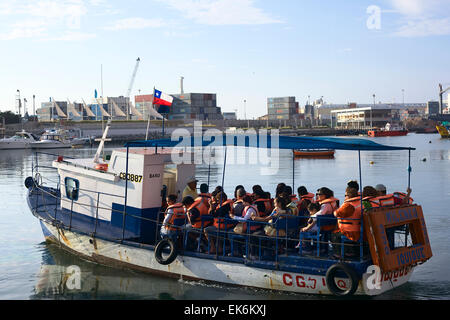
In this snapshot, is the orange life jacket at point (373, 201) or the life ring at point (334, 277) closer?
the life ring at point (334, 277)

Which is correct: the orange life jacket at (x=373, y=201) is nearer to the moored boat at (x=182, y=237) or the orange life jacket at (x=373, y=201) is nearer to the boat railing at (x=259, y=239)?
the moored boat at (x=182, y=237)

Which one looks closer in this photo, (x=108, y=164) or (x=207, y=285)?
(x=207, y=285)

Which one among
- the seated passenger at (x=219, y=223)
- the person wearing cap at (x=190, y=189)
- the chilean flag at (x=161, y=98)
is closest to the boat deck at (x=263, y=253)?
the seated passenger at (x=219, y=223)

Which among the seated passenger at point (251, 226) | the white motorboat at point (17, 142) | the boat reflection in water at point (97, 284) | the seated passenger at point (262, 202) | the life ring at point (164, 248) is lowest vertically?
the boat reflection in water at point (97, 284)

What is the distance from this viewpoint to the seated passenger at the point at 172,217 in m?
13.5

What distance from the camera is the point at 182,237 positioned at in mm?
13953

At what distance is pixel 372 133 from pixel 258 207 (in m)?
134

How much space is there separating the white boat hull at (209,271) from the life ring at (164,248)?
311 millimetres

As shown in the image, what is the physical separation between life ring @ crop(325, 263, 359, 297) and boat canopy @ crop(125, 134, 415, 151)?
8.69 ft

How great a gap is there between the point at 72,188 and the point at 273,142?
6.68 meters

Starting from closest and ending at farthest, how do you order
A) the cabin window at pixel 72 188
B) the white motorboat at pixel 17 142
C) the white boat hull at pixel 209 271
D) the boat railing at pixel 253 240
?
the white boat hull at pixel 209 271 < the boat railing at pixel 253 240 < the cabin window at pixel 72 188 < the white motorboat at pixel 17 142

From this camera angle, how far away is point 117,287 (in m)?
14.6
